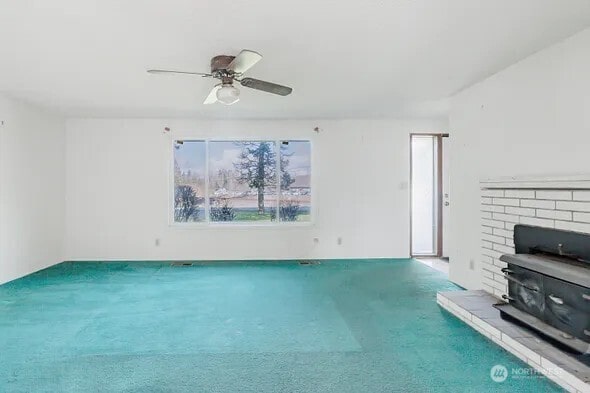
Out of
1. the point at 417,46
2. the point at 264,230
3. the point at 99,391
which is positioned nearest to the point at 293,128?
the point at 264,230

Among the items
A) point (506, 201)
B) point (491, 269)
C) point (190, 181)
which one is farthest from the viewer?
point (190, 181)

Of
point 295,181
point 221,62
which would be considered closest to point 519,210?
point 221,62

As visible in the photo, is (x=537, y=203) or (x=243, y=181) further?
(x=243, y=181)

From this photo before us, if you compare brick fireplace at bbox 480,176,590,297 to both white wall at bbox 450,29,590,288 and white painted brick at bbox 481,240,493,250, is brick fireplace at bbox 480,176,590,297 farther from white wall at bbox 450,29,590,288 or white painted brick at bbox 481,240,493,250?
white wall at bbox 450,29,590,288

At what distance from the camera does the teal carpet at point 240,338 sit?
220 centimetres

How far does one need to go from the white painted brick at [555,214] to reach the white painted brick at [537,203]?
34 mm

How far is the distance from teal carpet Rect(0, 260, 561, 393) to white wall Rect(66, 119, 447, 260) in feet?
4.18

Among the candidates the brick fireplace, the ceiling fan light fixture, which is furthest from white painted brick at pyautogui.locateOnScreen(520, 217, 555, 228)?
the ceiling fan light fixture

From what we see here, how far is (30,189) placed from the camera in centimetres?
500

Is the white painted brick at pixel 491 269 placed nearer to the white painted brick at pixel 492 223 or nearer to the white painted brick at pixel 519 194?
the white painted brick at pixel 492 223

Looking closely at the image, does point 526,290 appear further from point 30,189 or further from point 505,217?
point 30,189

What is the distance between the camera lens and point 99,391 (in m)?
2.10

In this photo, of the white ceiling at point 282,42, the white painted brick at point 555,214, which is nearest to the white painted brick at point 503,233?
the white painted brick at point 555,214

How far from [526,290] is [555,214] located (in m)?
0.65
